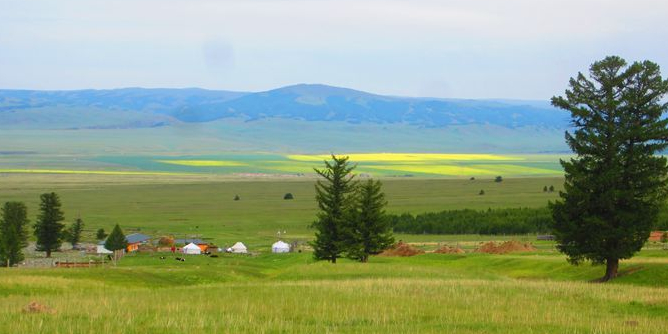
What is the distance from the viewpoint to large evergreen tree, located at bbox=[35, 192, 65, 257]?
89750mm

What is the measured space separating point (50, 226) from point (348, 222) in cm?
4011

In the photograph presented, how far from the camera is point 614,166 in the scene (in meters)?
37.8

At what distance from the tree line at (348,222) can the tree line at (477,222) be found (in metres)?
38.5

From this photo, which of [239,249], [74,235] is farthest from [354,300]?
[74,235]

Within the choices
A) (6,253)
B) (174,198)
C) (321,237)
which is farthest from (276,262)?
(174,198)

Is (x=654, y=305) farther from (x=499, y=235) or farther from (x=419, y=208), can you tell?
(x=419, y=208)

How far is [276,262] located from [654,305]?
46.7m

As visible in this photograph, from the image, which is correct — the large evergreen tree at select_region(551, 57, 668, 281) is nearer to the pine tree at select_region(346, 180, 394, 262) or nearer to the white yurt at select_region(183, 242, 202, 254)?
the pine tree at select_region(346, 180, 394, 262)

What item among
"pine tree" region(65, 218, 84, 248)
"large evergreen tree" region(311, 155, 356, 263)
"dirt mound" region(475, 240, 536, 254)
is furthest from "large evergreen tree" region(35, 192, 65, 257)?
"dirt mound" region(475, 240, 536, 254)

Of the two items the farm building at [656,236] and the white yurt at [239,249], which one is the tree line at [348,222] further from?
the farm building at [656,236]

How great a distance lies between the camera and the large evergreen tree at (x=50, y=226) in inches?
3533

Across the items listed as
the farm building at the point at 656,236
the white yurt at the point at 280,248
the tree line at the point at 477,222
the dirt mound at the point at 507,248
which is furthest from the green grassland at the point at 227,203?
the dirt mound at the point at 507,248

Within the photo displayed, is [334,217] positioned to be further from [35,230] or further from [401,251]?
[35,230]

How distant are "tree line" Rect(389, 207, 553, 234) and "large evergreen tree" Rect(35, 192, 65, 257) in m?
35.1
